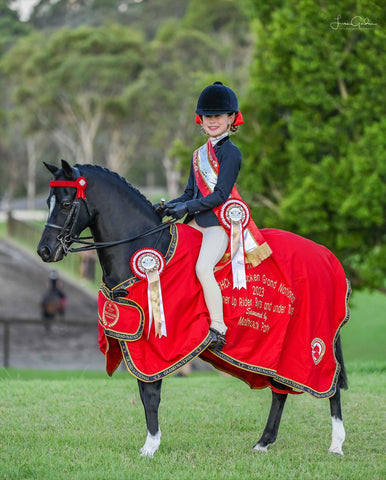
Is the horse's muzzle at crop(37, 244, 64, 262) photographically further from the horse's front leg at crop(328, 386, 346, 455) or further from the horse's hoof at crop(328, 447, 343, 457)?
the horse's hoof at crop(328, 447, 343, 457)

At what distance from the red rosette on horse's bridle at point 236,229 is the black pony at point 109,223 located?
46 cm

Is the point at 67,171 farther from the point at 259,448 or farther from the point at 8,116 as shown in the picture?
the point at 8,116

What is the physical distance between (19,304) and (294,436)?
23338 millimetres

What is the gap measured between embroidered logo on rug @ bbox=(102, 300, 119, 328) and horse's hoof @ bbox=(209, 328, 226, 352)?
70 centimetres

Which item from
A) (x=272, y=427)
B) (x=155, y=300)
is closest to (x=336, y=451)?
(x=272, y=427)

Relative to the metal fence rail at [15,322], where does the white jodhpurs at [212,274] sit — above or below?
above

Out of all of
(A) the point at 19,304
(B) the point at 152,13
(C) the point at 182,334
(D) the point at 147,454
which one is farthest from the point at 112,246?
(B) the point at 152,13

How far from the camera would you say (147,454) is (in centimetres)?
539

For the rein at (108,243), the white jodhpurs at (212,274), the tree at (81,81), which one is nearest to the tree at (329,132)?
the white jodhpurs at (212,274)

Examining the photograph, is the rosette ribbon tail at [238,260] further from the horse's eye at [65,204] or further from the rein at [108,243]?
the horse's eye at [65,204]

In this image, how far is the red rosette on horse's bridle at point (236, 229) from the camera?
547 centimetres

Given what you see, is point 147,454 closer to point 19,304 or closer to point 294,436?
point 294,436

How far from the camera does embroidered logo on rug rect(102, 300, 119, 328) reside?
5.27 metres

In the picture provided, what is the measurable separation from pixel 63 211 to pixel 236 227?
4.20 feet
